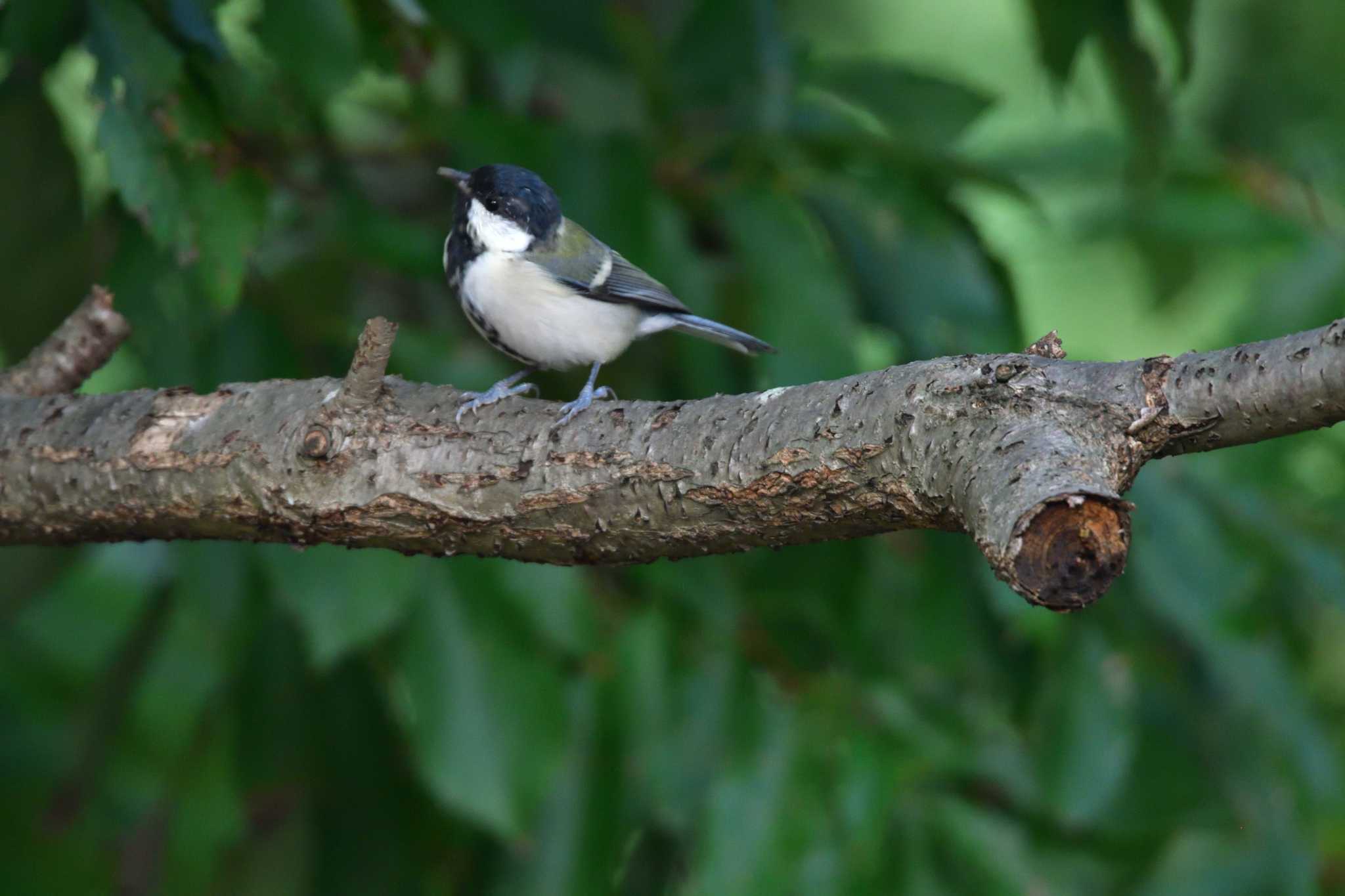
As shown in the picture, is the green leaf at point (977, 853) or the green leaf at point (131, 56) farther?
the green leaf at point (977, 853)

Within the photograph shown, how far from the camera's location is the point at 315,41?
9.52 ft

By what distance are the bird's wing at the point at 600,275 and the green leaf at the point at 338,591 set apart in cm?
78

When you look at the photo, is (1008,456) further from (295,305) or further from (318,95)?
(295,305)

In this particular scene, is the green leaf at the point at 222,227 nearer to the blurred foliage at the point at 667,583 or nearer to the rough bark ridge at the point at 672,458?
the blurred foliage at the point at 667,583

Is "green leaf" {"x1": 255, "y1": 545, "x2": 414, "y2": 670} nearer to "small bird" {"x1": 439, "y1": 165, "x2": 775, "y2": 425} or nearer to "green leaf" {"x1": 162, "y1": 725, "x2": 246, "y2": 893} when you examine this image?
"small bird" {"x1": 439, "y1": 165, "x2": 775, "y2": 425}

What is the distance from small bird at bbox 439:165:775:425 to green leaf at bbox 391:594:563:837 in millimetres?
660

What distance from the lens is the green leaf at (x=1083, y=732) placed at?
3.72 meters

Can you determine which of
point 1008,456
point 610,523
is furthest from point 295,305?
point 1008,456

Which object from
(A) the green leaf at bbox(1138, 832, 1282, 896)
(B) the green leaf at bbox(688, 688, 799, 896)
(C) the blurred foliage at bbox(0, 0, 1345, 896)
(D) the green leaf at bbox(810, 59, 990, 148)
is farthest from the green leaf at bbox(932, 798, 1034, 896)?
(D) the green leaf at bbox(810, 59, 990, 148)

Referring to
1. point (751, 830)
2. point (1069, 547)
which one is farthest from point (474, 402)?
point (751, 830)

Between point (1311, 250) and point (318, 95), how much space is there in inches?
127

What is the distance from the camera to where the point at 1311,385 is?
1505 millimetres

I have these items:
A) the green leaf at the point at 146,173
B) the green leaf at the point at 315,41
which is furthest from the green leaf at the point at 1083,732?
the green leaf at the point at 146,173

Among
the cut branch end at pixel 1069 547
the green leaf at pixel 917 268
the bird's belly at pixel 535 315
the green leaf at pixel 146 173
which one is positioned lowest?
the cut branch end at pixel 1069 547
